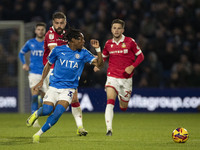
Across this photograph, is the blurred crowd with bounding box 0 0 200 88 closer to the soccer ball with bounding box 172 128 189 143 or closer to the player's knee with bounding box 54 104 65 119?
the player's knee with bounding box 54 104 65 119

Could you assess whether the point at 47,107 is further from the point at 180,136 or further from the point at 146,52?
the point at 146,52

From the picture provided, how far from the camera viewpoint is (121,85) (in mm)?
10492

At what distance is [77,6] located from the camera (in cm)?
2102

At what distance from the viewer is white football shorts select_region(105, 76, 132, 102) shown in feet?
33.9

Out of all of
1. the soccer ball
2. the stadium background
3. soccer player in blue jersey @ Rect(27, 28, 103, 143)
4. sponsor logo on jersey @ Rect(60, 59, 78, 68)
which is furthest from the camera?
the stadium background

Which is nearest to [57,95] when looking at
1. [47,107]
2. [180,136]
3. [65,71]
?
[47,107]

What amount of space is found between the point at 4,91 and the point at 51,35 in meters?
8.56

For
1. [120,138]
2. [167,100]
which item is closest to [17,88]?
[167,100]

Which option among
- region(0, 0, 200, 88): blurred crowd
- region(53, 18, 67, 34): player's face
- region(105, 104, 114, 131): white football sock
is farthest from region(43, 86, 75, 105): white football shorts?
region(0, 0, 200, 88): blurred crowd

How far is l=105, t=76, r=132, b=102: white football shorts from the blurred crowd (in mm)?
5721

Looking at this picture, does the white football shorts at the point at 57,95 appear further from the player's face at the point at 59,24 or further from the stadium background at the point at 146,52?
the stadium background at the point at 146,52

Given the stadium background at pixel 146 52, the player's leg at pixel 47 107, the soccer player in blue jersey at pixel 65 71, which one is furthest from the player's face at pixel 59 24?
the stadium background at pixel 146 52

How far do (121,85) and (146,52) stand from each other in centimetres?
815

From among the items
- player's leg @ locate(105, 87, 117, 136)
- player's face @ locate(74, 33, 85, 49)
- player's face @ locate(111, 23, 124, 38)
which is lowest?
player's leg @ locate(105, 87, 117, 136)
